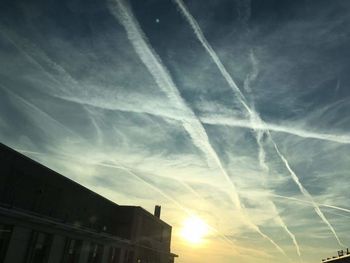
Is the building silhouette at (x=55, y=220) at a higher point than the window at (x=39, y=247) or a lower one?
higher

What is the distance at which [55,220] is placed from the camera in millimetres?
30188

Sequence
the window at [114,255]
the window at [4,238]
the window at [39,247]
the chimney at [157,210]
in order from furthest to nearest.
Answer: the chimney at [157,210] → the window at [114,255] → the window at [39,247] → the window at [4,238]

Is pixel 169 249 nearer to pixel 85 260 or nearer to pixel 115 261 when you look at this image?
pixel 115 261

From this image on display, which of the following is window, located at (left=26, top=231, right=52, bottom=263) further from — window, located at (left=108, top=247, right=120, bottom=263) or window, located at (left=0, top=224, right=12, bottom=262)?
window, located at (left=108, top=247, right=120, bottom=263)

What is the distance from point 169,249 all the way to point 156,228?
10384mm

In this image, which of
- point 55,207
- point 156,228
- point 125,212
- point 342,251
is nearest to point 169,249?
point 156,228

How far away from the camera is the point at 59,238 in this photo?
103 ft

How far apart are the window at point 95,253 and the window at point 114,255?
112 inches

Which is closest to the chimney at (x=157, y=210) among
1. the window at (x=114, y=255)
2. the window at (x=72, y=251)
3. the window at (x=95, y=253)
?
the window at (x=114, y=255)

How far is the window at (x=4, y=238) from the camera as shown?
24656mm

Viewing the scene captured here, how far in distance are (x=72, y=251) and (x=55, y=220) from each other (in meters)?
5.31

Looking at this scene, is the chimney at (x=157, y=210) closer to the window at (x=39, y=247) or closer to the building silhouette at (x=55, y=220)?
the building silhouette at (x=55, y=220)

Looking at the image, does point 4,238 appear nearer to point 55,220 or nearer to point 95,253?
point 55,220

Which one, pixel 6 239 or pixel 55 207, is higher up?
pixel 55 207
